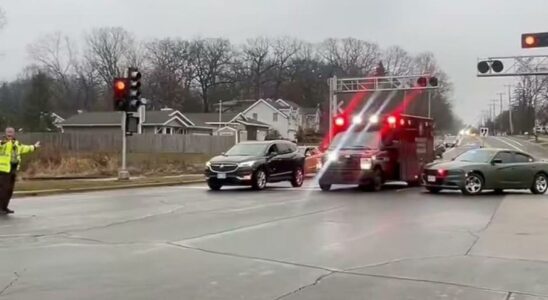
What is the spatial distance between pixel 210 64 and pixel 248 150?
319ft

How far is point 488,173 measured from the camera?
19297 millimetres

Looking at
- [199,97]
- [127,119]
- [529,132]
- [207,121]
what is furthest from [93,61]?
[127,119]

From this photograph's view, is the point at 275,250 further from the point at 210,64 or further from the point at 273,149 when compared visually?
the point at 210,64

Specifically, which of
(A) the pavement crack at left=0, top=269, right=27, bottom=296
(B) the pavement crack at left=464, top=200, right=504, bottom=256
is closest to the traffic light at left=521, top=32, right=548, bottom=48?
(B) the pavement crack at left=464, top=200, right=504, bottom=256

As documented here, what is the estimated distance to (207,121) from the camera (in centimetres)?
9094

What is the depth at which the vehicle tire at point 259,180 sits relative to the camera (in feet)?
69.0

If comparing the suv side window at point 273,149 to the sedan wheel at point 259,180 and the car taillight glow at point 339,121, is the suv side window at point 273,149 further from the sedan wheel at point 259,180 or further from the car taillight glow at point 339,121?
the car taillight glow at point 339,121

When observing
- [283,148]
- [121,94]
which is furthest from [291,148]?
[121,94]

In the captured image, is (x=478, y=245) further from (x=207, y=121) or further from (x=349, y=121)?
(x=207, y=121)

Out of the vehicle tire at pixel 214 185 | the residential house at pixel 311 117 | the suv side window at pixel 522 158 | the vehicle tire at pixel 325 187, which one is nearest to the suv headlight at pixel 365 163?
the vehicle tire at pixel 325 187

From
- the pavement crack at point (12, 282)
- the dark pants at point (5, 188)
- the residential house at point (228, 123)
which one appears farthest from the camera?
the residential house at point (228, 123)

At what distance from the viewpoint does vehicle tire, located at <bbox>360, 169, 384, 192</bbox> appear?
2027cm

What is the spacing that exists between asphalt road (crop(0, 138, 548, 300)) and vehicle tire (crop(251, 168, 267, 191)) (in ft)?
15.3

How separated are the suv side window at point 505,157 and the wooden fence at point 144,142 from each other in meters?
41.3
